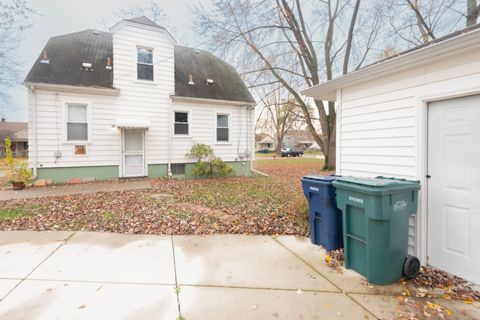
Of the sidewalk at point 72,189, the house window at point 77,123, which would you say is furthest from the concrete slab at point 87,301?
the house window at point 77,123

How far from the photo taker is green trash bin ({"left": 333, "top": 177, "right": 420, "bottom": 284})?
9.38ft

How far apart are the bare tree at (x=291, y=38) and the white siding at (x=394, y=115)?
9473mm

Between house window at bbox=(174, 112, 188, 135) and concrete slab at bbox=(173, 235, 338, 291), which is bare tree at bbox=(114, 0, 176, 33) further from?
concrete slab at bbox=(173, 235, 338, 291)

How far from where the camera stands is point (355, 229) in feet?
10.4

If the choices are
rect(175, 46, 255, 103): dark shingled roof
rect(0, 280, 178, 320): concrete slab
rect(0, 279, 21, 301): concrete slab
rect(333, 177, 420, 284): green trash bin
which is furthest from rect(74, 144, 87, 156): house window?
rect(333, 177, 420, 284): green trash bin

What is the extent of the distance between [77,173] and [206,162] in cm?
519

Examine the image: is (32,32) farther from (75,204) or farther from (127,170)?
(75,204)

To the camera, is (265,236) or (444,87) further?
(265,236)

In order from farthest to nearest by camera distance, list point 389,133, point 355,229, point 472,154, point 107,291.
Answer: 1. point 389,133
2. point 355,229
3. point 472,154
4. point 107,291

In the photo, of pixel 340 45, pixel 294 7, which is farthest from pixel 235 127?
pixel 340 45

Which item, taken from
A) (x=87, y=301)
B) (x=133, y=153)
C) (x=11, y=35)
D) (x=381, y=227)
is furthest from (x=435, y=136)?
(x=11, y=35)

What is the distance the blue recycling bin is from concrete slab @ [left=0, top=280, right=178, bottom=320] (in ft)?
7.92

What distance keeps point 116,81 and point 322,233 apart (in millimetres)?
9974

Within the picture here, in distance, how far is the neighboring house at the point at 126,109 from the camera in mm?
9219
